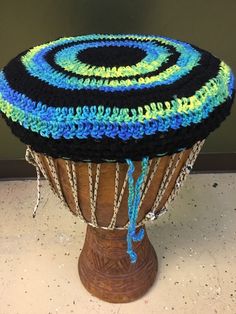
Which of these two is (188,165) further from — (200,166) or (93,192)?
(200,166)

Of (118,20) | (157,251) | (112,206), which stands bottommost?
(157,251)

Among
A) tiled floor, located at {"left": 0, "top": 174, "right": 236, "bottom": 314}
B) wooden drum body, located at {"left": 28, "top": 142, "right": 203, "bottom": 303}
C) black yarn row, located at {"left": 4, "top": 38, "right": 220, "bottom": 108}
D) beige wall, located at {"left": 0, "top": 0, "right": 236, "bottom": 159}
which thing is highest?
black yarn row, located at {"left": 4, "top": 38, "right": 220, "bottom": 108}

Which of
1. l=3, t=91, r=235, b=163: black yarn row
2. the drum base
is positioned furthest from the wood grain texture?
l=3, t=91, r=235, b=163: black yarn row

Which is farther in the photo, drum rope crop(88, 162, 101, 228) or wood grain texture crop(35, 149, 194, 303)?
wood grain texture crop(35, 149, 194, 303)

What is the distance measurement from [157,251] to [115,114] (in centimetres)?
71

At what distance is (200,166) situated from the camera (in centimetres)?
164

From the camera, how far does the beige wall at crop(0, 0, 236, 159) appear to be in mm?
1331

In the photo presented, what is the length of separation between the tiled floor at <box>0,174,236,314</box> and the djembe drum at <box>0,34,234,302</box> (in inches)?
9.2

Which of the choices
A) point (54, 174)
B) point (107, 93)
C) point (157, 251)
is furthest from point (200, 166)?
point (107, 93)

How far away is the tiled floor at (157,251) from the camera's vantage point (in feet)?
3.68

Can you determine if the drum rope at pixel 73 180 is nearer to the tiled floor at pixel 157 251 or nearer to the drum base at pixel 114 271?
the drum base at pixel 114 271

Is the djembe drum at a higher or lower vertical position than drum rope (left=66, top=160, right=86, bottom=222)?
higher

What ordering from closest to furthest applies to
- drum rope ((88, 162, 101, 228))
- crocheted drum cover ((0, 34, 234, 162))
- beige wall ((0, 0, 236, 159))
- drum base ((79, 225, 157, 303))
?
crocheted drum cover ((0, 34, 234, 162)) → drum rope ((88, 162, 101, 228)) → drum base ((79, 225, 157, 303)) → beige wall ((0, 0, 236, 159))

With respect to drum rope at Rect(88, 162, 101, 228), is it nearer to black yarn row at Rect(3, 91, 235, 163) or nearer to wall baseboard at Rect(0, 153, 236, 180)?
black yarn row at Rect(3, 91, 235, 163)
